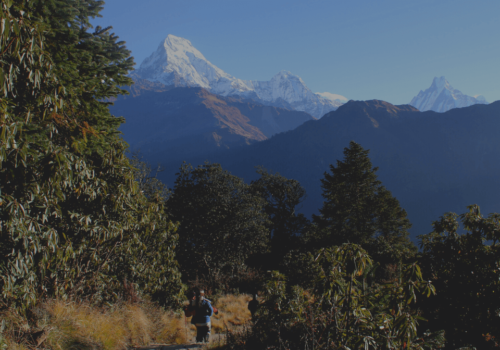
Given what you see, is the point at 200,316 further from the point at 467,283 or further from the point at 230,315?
the point at 467,283

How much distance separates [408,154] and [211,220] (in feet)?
538

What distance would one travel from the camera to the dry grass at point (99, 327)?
12.7ft

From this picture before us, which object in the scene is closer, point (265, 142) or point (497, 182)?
point (497, 182)

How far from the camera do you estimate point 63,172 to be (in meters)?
3.35

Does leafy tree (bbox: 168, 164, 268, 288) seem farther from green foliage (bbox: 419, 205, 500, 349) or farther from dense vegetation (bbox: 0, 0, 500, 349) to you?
green foliage (bbox: 419, 205, 500, 349)

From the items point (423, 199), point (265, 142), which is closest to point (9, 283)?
point (423, 199)

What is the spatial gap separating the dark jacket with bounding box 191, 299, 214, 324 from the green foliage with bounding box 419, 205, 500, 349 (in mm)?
4876

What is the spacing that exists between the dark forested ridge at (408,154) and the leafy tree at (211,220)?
357ft

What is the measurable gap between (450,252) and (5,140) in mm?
6228

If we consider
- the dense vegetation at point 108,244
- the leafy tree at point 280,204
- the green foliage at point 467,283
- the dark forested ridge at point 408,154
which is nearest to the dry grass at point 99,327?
the dense vegetation at point 108,244

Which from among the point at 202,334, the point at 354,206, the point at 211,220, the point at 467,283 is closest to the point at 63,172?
the point at 202,334

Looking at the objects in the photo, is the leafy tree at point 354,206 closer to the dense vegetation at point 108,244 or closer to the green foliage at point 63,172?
the dense vegetation at point 108,244

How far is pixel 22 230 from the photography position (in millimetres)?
3148

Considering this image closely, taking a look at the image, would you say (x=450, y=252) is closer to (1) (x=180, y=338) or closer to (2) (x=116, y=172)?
(2) (x=116, y=172)
